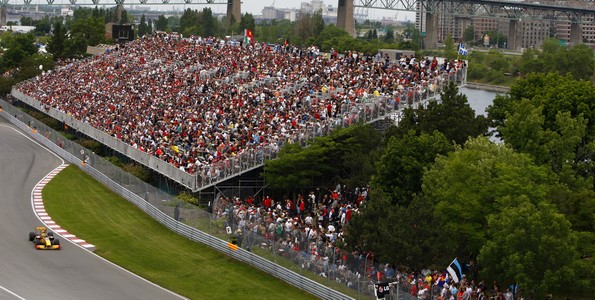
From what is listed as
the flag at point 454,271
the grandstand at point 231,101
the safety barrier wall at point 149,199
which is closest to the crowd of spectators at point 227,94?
the grandstand at point 231,101

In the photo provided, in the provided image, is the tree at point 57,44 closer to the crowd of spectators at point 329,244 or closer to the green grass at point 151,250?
the green grass at point 151,250

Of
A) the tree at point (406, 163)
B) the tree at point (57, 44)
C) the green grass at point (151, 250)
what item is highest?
the tree at point (57, 44)

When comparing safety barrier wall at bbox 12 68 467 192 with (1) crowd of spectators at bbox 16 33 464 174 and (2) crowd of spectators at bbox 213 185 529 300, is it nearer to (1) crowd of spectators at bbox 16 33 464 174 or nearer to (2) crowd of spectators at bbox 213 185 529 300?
(1) crowd of spectators at bbox 16 33 464 174

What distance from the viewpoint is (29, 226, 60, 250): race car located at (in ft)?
152

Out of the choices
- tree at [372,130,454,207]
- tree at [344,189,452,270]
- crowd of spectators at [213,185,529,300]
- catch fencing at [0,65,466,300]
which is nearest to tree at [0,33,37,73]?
catch fencing at [0,65,466,300]

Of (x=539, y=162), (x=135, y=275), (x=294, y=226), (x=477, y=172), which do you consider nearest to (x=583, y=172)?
(x=539, y=162)

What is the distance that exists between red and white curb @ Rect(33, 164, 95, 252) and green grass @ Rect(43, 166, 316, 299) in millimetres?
367

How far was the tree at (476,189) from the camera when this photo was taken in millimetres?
42375

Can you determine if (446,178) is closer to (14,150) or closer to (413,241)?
(413,241)

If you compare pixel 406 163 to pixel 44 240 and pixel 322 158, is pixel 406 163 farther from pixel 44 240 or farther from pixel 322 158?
pixel 44 240

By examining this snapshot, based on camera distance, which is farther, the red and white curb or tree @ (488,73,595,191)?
tree @ (488,73,595,191)

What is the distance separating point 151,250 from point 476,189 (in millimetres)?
14847

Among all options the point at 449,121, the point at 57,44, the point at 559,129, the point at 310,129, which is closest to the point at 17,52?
the point at 57,44

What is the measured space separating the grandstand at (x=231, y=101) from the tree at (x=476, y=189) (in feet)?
44.4
